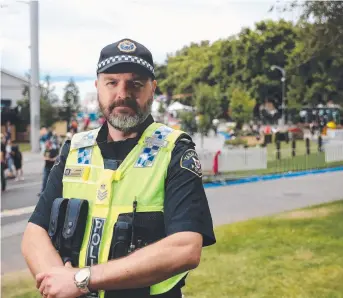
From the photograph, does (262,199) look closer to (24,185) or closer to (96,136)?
(24,185)

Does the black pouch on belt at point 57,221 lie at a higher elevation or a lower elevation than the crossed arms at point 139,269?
higher

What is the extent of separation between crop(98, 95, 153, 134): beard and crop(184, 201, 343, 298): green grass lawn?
3.01 m

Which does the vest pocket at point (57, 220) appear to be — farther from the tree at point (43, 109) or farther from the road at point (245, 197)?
the road at point (245, 197)

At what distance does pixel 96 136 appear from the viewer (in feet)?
4.92

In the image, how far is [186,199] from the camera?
1311mm

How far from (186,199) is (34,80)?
3.11 m

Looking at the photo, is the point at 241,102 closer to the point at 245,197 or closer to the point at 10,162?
the point at 245,197

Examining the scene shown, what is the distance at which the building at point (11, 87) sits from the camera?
14.2 feet

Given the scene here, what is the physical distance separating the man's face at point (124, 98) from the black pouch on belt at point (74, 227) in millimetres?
245

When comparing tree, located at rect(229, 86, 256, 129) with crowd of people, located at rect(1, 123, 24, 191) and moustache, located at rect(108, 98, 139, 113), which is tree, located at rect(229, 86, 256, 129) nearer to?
crowd of people, located at rect(1, 123, 24, 191)

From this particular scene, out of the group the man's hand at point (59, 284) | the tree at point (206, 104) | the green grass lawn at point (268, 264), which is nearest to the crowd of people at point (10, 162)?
the tree at point (206, 104)

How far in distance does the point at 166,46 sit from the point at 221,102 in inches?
207

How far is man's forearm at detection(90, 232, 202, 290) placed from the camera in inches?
49.0

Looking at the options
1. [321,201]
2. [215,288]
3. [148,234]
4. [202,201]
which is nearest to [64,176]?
[148,234]
